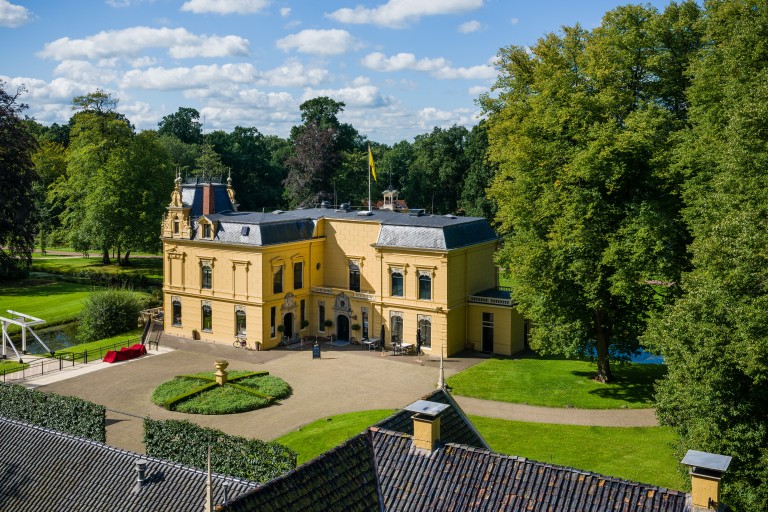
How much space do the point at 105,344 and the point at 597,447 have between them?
2943cm

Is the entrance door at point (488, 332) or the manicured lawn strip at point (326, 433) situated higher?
the entrance door at point (488, 332)

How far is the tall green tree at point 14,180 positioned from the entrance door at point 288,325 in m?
19.7

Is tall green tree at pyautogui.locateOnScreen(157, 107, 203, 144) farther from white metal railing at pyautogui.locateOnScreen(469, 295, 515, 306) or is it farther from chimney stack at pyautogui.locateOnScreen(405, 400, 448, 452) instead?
chimney stack at pyautogui.locateOnScreen(405, 400, 448, 452)

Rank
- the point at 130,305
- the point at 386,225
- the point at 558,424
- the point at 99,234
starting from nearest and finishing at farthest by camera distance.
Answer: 1. the point at 558,424
2. the point at 386,225
3. the point at 130,305
4. the point at 99,234

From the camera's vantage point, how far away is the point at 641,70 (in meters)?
33.4

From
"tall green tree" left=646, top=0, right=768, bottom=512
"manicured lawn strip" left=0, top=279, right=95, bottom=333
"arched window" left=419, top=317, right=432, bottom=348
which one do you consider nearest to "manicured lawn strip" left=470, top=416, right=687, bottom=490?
"tall green tree" left=646, top=0, right=768, bottom=512

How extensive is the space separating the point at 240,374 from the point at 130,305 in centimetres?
1565

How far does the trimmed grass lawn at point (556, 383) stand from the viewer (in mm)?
30672

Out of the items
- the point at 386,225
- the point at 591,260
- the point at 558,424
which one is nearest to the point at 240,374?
the point at 386,225

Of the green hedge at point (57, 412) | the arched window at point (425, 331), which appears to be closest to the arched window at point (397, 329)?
the arched window at point (425, 331)

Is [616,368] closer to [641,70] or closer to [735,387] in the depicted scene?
[641,70]

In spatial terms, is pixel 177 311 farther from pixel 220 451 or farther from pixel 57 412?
pixel 220 451

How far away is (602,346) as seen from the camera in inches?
1286

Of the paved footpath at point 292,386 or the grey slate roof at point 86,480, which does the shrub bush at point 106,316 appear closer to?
the paved footpath at point 292,386
